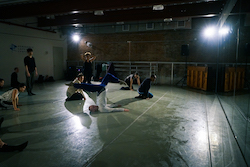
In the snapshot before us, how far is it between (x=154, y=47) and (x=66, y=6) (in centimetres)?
565

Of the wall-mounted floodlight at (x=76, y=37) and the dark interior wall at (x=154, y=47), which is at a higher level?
the wall-mounted floodlight at (x=76, y=37)

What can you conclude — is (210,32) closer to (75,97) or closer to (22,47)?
(75,97)

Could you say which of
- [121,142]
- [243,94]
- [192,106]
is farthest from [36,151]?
[243,94]

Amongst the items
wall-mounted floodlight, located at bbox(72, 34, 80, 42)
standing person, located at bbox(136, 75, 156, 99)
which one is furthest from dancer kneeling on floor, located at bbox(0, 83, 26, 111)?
wall-mounted floodlight, located at bbox(72, 34, 80, 42)

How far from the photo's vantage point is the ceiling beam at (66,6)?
579 centimetres

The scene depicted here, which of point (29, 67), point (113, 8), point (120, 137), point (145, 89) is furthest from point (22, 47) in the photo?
point (120, 137)

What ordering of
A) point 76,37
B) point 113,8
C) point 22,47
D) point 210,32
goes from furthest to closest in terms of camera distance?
point 76,37 < point 22,47 < point 210,32 < point 113,8

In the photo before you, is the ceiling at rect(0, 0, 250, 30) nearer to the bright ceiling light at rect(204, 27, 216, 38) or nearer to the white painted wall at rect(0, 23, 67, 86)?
the white painted wall at rect(0, 23, 67, 86)

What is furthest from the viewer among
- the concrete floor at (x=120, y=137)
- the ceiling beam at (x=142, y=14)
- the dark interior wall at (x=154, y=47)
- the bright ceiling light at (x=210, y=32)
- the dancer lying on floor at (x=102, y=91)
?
the dark interior wall at (x=154, y=47)

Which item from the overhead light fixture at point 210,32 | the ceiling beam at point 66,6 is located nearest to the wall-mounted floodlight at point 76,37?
the ceiling beam at point 66,6

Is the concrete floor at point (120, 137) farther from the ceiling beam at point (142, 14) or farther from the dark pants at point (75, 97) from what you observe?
the ceiling beam at point (142, 14)

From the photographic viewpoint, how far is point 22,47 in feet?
31.7

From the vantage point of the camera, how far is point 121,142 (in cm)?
305

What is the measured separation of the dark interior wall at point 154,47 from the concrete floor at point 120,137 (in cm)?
505
